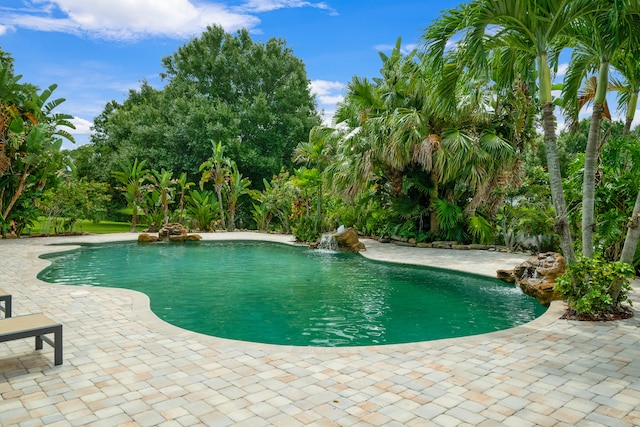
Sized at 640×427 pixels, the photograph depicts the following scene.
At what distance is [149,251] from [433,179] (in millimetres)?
10492

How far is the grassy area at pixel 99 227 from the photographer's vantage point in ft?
71.2

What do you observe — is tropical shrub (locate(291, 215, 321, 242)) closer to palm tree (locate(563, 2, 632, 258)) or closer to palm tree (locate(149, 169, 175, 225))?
palm tree (locate(149, 169, 175, 225))

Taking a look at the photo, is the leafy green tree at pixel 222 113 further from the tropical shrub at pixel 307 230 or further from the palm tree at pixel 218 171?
the tropical shrub at pixel 307 230

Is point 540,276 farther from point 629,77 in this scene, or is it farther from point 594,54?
point 594,54

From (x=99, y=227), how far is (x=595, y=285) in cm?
2806

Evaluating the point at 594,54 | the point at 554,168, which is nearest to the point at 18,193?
the point at 554,168

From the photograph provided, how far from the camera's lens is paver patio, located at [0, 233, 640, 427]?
354 centimetres

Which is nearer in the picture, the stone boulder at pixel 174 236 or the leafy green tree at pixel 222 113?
the stone boulder at pixel 174 236

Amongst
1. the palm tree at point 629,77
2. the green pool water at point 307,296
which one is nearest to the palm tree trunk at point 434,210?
the green pool water at point 307,296

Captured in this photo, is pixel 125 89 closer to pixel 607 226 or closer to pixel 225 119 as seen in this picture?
pixel 225 119

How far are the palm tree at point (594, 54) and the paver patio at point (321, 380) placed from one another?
1634 millimetres

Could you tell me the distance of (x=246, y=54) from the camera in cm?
3131

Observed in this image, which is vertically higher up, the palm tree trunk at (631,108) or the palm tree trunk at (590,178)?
the palm tree trunk at (631,108)

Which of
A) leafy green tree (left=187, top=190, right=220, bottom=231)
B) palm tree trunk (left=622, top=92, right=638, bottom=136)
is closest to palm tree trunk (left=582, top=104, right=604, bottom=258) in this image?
palm tree trunk (left=622, top=92, right=638, bottom=136)
